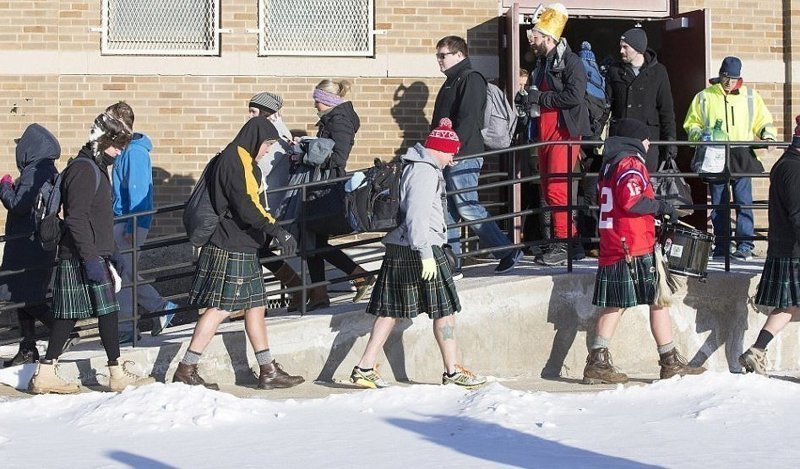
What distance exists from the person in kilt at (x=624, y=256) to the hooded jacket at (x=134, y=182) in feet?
11.0

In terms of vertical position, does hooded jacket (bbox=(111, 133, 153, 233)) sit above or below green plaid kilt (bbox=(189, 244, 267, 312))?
above

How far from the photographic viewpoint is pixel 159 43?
12.2 metres

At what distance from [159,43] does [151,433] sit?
5512 millimetres

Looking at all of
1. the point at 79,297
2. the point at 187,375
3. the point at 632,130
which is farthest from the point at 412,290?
the point at 79,297

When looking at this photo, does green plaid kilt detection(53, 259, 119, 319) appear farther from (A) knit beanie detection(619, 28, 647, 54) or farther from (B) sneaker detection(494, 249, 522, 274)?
(A) knit beanie detection(619, 28, 647, 54)

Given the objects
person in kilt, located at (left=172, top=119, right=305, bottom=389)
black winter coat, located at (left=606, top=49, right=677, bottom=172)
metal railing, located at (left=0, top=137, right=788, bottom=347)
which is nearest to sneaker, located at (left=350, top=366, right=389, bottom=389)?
person in kilt, located at (left=172, top=119, right=305, bottom=389)

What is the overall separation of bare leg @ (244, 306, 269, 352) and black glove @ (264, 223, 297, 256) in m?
0.40

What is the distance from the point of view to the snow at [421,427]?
22.8 ft

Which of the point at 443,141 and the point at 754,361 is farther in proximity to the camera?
the point at 754,361

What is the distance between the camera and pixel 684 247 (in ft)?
30.6

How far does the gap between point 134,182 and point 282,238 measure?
6.32 ft

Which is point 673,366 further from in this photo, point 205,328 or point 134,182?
point 134,182

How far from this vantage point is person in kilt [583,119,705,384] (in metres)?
8.98

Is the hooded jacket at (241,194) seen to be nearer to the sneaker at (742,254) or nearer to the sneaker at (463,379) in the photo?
the sneaker at (463,379)
